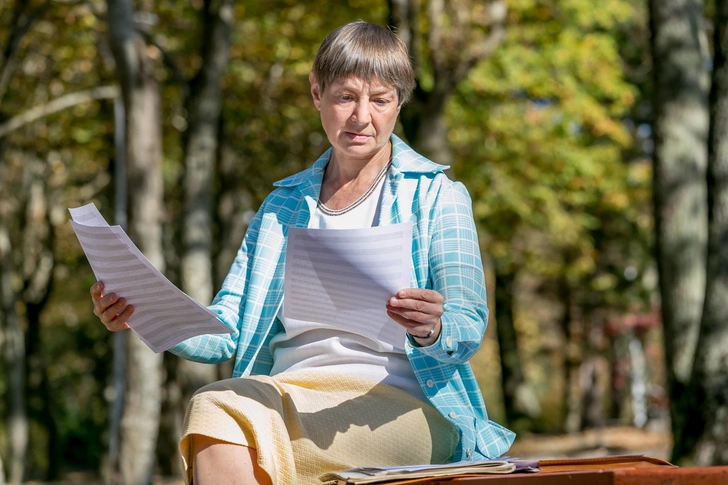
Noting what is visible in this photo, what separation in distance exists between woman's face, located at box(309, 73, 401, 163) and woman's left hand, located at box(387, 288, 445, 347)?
0.68 m

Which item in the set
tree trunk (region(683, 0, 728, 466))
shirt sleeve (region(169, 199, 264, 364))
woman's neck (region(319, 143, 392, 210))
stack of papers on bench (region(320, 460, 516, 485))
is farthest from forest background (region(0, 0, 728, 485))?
stack of papers on bench (region(320, 460, 516, 485))

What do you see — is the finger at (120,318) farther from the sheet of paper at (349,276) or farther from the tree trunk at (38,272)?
the tree trunk at (38,272)

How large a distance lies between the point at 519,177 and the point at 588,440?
5265mm

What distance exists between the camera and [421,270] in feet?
9.99

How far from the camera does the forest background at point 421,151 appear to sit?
815 centimetres

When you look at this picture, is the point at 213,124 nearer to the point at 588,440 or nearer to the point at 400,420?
the point at 400,420

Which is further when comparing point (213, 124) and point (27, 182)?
point (27, 182)

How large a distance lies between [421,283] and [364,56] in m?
0.64

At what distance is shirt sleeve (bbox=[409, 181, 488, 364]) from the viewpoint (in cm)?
281

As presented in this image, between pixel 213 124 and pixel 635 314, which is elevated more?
pixel 213 124

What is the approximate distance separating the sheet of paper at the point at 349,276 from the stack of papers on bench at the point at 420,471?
36 centimetres

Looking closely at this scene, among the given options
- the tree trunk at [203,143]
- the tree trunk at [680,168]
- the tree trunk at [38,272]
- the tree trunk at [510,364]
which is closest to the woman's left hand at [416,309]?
the tree trunk at [680,168]

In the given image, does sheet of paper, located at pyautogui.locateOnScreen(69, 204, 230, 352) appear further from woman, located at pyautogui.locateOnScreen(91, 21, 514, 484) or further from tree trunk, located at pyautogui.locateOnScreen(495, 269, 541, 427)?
tree trunk, located at pyautogui.locateOnScreen(495, 269, 541, 427)

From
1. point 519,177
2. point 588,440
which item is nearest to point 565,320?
point 588,440
